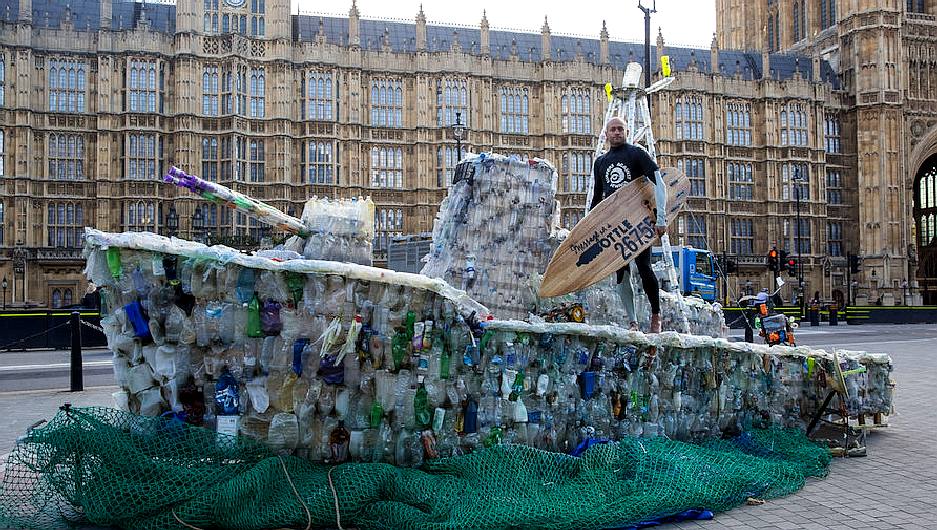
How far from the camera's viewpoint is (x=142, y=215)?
36.6m

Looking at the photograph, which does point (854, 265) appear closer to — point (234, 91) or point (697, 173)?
point (697, 173)

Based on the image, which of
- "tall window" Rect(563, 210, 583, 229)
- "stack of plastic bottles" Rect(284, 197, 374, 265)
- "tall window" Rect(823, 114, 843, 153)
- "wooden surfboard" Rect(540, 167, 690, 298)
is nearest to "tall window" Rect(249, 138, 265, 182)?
"tall window" Rect(563, 210, 583, 229)

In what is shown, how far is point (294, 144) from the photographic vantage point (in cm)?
3859

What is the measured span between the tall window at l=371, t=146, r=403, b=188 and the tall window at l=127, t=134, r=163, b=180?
1007cm

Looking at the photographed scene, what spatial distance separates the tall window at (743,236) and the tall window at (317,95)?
24.4 metres

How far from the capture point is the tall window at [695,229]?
4578cm

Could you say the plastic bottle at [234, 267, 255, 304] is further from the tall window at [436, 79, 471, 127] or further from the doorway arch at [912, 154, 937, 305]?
the doorway arch at [912, 154, 937, 305]

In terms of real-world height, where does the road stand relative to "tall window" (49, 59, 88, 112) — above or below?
below

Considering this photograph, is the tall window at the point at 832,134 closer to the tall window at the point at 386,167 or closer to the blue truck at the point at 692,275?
the blue truck at the point at 692,275

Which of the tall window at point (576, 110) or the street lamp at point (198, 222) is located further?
the tall window at point (576, 110)

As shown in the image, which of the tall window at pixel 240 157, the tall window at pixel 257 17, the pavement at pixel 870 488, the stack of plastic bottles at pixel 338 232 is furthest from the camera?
the tall window at pixel 257 17

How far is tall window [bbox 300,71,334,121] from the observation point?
3881cm

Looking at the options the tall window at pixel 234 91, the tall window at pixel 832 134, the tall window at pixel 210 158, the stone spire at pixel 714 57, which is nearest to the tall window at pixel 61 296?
the tall window at pixel 210 158

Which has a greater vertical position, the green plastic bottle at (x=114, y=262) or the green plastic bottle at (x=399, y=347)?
the green plastic bottle at (x=114, y=262)
